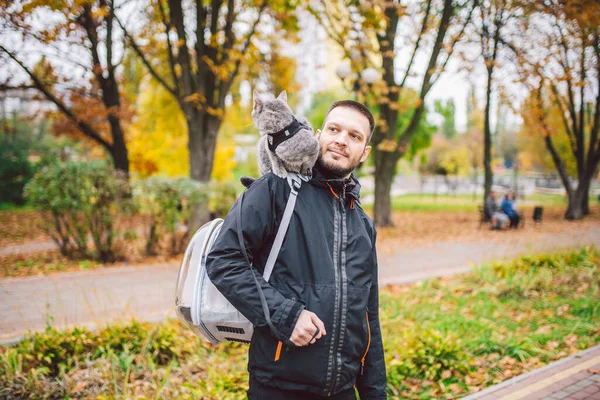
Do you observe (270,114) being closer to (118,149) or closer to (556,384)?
(556,384)

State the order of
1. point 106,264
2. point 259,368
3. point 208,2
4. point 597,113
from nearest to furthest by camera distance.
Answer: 1. point 259,368
2. point 106,264
3. point 208,2
4. point 597,113

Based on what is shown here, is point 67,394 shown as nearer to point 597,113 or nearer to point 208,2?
point 208,2

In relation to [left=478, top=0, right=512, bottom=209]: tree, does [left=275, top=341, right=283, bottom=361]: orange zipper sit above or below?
below

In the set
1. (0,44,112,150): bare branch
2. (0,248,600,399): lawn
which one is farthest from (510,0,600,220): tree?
(0,44,112,150): bare branch

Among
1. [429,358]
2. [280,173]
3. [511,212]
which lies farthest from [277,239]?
[511,212]

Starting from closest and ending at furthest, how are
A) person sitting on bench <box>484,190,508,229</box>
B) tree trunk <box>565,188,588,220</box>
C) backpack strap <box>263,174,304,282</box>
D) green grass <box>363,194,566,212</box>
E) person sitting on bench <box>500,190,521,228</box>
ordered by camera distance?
1. backpack strap <box>263,174,304,282</box>
2. person sitting on bench <box>484,190,508,229</box>
3. person sitting on bench <box>500,190,521,228</box>
4. tree trunk <box>565,188,588,220</box>
5. green grass <box>363,194,566,212</box>

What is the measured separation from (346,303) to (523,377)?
313 centimetres

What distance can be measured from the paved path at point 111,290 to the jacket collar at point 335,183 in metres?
3.46

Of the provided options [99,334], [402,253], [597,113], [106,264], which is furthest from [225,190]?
[597,113]

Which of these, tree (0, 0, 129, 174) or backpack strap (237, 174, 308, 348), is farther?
tree (0, 0, 129, 174)

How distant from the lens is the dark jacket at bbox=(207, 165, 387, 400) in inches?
67.2

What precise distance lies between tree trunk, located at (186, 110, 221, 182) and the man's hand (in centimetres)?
1034

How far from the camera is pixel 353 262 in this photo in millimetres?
1913

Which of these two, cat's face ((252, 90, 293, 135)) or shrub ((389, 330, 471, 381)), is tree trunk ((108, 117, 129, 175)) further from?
cat's face ((252, 90, 293, 135))
